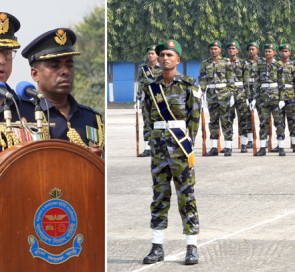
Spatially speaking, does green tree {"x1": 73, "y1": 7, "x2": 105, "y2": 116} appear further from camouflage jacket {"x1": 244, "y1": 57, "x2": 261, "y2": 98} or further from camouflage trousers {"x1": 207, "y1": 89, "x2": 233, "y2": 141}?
→ camouflage jacket {"x1": 244, "y1": 57, "x2": 261, "y2": 98}

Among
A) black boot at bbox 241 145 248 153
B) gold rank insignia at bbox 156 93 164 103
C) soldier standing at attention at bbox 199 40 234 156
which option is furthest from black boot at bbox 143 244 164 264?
black boot at bbox 241 145 248 153

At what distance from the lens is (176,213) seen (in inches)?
387

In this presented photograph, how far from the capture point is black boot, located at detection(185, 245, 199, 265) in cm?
725

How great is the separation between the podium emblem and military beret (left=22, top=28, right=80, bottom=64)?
63 cm

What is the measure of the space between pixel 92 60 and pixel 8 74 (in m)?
0.42

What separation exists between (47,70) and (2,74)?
0.26m

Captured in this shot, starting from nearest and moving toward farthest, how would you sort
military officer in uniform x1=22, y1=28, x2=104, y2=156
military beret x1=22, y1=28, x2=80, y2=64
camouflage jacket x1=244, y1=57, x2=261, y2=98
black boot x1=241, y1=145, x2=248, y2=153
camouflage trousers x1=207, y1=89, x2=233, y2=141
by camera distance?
military beret x1=22, y1=28, x2=80, y2=64
military officer in uniform x1=22, y1=28, x2=104, y2=156
camouflage trousers x1=207, y1=89, x2=233, y2=141
camouflage jacket x1=244, y1=57, x2=261, y2=98
black boot x1=241, y1=145, x2=248, y2=153

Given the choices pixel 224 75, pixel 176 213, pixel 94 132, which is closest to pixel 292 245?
pixel 176 213

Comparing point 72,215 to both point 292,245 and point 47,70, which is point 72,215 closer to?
point 47,70

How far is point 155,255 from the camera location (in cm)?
731

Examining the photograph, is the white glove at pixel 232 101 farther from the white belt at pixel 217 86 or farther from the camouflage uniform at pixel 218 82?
the white belt at pixel 217 86

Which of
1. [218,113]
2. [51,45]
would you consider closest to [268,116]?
[218,113]

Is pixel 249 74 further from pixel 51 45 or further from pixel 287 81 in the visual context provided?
pixel 51 45

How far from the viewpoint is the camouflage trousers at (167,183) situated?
282 inches
